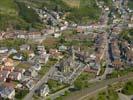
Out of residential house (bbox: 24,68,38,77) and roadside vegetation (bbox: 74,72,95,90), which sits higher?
residential house (bbox: 24,68,38,77)

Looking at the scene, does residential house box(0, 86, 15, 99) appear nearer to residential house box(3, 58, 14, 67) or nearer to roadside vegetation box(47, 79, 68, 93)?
roadside vegetation box(47, 79, 68, 93)

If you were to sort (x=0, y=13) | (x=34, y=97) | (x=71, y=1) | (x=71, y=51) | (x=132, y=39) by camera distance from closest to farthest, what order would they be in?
(x=34, y=97)
(x=71, y=51)
(x=132, y=39)
(x=0, y=13)
(x=71, y=1)

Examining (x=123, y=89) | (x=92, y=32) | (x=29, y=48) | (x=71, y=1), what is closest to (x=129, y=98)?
(x=123, y=89)

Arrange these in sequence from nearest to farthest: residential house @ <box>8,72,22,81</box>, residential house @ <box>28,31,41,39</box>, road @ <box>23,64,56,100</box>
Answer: road @ <box>23,64,56,100</box> → residential house @ <box>8,72,22,81</box> → residential house @ <box>28,31,41,39</box>

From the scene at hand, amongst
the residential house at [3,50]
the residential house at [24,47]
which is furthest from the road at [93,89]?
the residential house at [3,50]

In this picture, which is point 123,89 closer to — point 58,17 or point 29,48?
point 29,48

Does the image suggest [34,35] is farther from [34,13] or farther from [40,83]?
[40,83]

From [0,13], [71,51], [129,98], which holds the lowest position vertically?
[129,98]

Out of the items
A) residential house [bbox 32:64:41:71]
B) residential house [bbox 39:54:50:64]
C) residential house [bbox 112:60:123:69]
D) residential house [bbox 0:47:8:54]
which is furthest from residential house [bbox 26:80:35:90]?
residential house [bbox 112:60:123:69]
